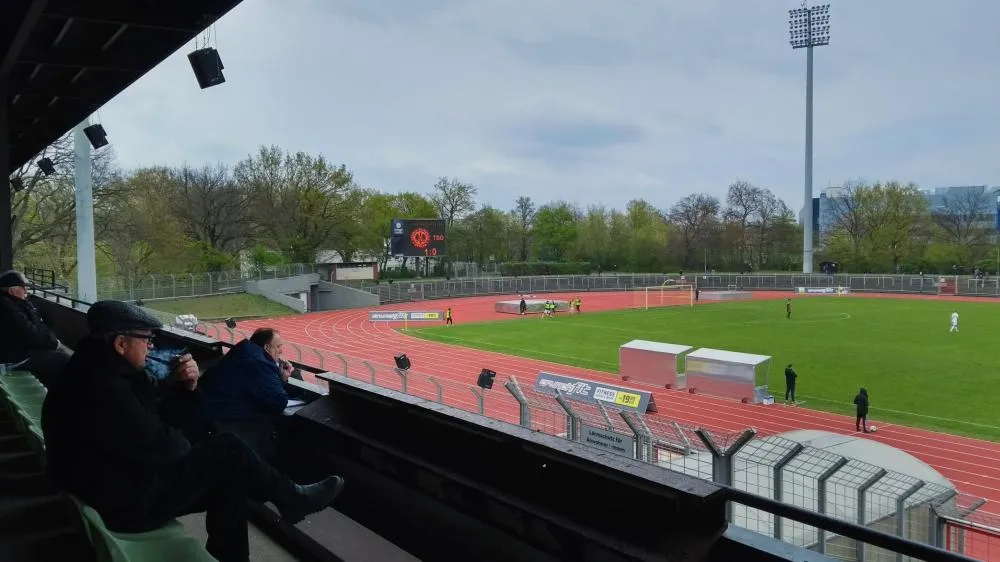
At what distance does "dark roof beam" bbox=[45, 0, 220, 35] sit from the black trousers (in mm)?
6184

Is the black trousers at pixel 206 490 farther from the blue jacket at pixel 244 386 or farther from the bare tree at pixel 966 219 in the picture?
the bare tree at pixel 966 219

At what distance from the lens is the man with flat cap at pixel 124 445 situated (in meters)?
2.28

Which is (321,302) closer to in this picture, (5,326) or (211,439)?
(5,326)

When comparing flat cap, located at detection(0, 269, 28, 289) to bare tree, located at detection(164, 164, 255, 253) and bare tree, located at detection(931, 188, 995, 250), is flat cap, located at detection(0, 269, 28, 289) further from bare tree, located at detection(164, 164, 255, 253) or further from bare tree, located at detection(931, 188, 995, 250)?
bare tree, located at detection(931, 188, 995, 250)

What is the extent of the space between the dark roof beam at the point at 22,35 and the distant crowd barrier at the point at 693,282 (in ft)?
140

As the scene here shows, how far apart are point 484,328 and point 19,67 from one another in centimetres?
2730

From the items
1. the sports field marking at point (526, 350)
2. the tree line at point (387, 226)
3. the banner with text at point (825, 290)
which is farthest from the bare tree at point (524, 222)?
the sports field marking at point (526, 350)

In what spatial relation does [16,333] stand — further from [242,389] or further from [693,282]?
[693,282]

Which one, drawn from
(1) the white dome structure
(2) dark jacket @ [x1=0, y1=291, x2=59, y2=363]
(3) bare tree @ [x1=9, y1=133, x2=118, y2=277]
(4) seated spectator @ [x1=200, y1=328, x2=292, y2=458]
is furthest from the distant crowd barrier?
(4) seated spectator @ [x1=200, y1=328, x2=292, y2=458]

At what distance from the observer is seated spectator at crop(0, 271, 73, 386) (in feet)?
17.3

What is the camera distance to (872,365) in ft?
79.0

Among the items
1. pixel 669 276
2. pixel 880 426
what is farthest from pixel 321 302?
pixel 880 426

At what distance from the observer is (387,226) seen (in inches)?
2584

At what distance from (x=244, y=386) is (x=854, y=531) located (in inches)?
109
